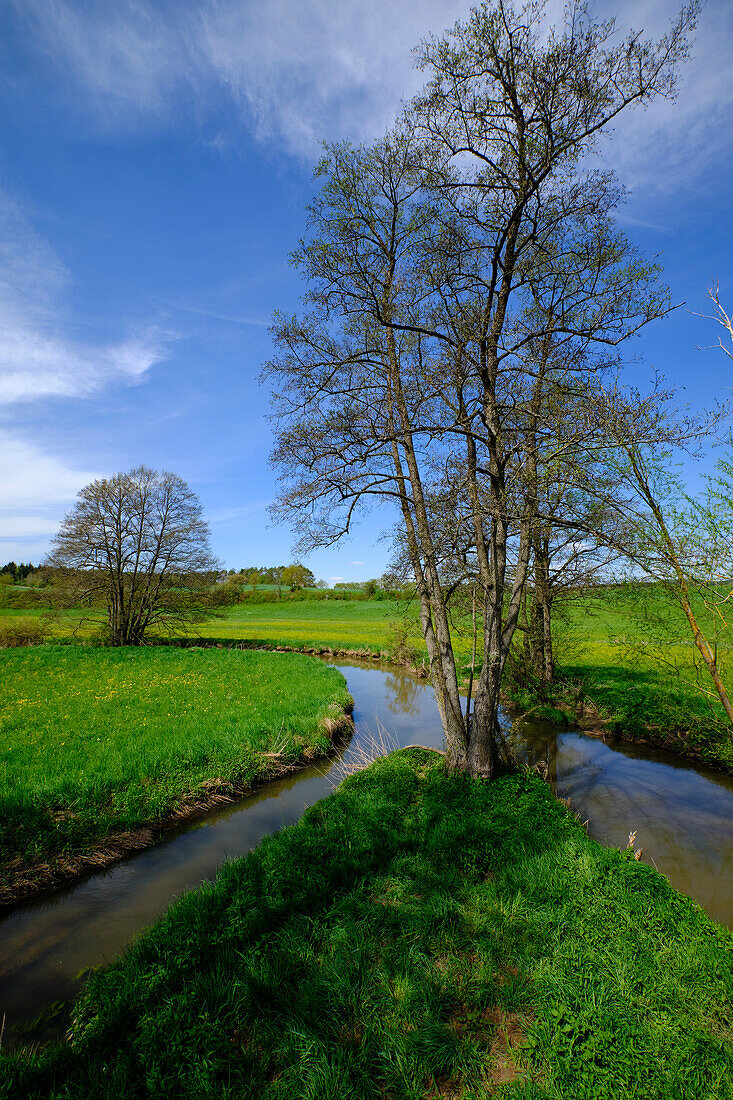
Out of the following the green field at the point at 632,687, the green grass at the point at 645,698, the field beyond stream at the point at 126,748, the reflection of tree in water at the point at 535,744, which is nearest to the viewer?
the field beyond stream at the point at 126,748

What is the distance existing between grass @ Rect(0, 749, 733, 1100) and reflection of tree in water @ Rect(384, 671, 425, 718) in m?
10.7

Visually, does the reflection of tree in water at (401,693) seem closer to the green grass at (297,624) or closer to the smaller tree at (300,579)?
the green grass at (297,624)

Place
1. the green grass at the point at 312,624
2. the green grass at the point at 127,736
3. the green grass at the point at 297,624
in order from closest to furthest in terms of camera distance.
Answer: the green grass at the point at 127,736, the green grass at the point at 297,624, the green grass at the point at 312,624

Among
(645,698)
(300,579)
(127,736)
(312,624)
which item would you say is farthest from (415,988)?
(300,579)

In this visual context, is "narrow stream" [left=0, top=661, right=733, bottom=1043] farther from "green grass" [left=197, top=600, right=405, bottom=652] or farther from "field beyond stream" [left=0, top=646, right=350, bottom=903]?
"green grass" [left=197, top=600, right=405, bottom=652]

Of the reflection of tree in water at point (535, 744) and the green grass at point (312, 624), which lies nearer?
the reflection of tree in water at point (535, 744)

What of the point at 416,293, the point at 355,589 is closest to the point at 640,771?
the point at 416,293

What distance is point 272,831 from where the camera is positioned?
25.8 feet

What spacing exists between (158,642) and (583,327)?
3459cm

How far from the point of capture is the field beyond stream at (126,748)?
6.85 meters

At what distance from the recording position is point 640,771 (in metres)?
10.8

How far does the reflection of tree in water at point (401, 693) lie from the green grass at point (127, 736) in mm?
2326

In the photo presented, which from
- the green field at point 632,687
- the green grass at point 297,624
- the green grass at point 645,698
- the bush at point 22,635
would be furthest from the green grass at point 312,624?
the bush at point 22,635

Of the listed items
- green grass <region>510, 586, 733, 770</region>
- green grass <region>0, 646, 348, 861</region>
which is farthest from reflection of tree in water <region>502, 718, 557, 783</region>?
green grass <region>0, 646, 348, 861</region>
